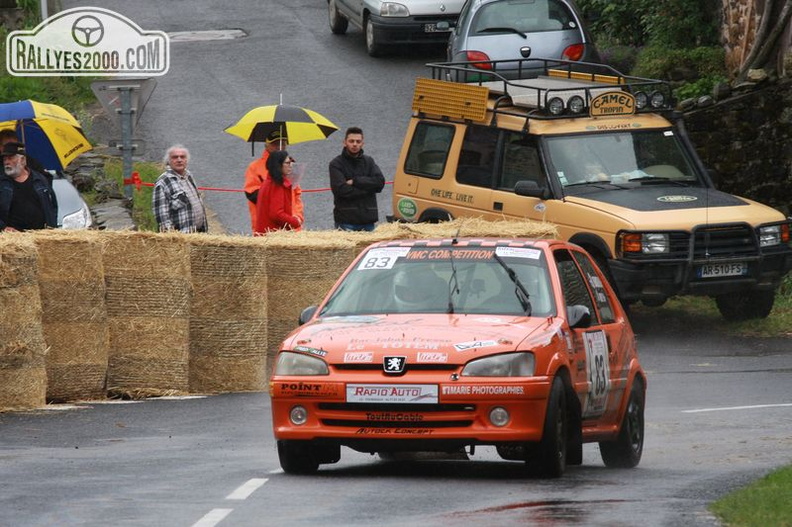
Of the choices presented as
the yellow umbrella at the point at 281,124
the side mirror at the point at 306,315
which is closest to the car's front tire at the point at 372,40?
the yellow umbrella at the point at 281,124

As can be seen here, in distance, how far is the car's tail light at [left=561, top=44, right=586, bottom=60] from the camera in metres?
28.1

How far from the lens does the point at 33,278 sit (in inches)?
559

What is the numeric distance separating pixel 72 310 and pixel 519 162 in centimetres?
607

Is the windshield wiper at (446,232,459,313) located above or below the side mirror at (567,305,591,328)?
above

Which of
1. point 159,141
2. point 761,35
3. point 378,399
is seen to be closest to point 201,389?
point 378,399

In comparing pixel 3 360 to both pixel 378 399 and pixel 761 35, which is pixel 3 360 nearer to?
pixel 378 399

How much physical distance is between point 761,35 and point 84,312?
42.4ft

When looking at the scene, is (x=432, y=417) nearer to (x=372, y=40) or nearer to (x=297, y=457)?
(x=297, y=457)

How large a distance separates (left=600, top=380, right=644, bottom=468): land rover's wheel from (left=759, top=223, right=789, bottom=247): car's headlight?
6771mm

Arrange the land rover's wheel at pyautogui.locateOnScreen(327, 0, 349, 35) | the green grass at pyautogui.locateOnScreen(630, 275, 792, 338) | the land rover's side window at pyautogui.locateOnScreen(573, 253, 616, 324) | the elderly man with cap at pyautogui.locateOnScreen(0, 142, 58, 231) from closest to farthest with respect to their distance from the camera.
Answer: the land rover's side window at pyautogui.locateOnScreen(573, 253, 616, 324), the elderly man with cap at pyautogui.locateOnScreen(0, 142, 58, 231), the green grass at pyautogui.locateOnScreen(630, 275, 792, 338), the land rover's wheel at pyautogui.locateOnScreen(327, 0, 349, 35)

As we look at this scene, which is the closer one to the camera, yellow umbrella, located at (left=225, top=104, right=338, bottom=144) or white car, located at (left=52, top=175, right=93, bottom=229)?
white car, located at (left=52, top=175, right=93, bottom=229)

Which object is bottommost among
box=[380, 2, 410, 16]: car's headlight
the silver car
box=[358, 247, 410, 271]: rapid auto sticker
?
box=[358, 247, 410, 271]: rapid auto sticker

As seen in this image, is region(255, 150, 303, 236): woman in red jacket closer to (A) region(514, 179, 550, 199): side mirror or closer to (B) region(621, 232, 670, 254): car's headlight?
(A) region(514, 179, 550, 199): side mirror

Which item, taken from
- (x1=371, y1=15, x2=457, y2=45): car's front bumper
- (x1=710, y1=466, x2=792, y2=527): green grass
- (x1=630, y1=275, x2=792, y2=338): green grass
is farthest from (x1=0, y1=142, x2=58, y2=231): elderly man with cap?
(x1=371, y1=15, x2=457, y2=45): car's front bumper
